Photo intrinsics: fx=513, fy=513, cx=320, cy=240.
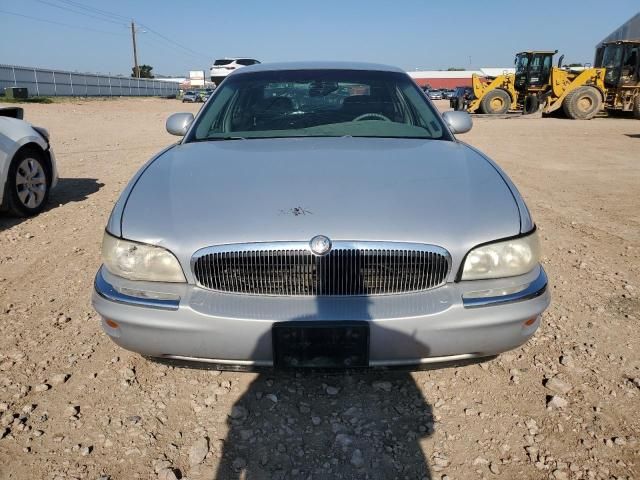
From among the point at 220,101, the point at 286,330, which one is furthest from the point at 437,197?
the point at 220,101

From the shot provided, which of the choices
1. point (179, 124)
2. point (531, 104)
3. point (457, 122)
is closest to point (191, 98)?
point (531, 104)

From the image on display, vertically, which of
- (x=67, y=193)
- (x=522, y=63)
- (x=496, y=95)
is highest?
(x=522, y=63)

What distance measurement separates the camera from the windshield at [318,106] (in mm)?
3344

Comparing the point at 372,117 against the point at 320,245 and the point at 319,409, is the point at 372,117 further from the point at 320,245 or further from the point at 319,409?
the point at 319,409

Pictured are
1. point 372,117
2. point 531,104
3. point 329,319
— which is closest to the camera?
point 329,319

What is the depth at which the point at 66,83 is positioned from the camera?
34781 mm

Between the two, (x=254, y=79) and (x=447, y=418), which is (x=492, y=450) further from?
(x=254, y=79)

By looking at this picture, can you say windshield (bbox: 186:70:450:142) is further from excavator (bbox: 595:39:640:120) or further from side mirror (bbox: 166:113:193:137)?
excavator (bbox: 595:39:640:120)

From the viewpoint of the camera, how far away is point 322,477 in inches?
76.7

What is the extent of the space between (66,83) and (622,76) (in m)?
32.8

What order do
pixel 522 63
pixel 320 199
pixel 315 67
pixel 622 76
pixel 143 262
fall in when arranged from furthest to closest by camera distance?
pixel 522 63 → pixel 622 76 → pixel 315 67 → pixel 320 199 → pixel 143 262

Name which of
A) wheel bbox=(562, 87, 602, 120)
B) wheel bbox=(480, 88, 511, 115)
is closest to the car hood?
wheel bbox=(562, 87, 602, 120)

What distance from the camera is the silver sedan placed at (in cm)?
198

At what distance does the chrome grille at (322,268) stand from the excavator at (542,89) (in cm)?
2076
